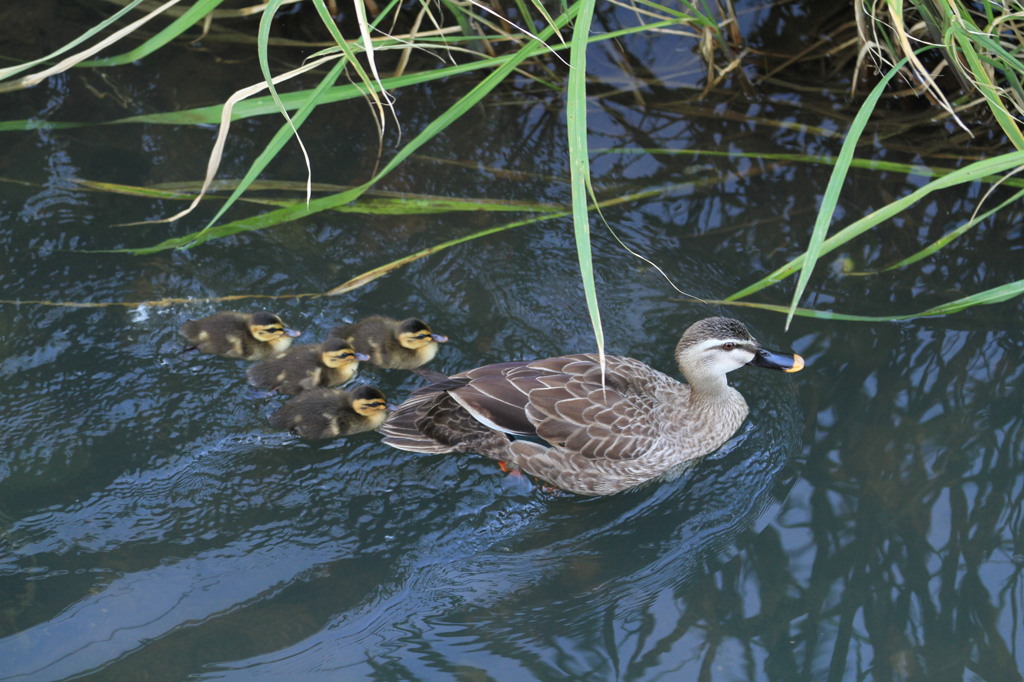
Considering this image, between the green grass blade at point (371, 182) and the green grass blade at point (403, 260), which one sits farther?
the green grass blade at point (403, 260)

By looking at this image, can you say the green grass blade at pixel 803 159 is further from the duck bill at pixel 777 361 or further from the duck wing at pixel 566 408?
the duck wing at pixel 566 408

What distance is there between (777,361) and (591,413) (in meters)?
0.69

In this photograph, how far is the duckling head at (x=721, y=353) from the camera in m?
3.25

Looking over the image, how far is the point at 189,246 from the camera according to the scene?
401 cm

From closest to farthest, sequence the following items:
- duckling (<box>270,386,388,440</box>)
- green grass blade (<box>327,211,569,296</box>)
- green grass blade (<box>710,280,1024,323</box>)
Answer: green grass blade (<box>710,280,1024,323</box>)
duckling (<box>270,386,388,440</box>)
green grass blade (<box>327,211,569,296</box>)

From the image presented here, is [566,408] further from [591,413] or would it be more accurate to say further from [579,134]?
[579,134]

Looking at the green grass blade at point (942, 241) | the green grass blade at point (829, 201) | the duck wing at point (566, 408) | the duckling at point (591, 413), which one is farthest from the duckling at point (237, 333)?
the green grass blade at point (942, 241)

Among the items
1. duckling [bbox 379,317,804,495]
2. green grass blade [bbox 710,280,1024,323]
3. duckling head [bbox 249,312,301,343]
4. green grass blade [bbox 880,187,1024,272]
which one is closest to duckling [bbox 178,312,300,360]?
duckling head [bbox 249,312,301,343]

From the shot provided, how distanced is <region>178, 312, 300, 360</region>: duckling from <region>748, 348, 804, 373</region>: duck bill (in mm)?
1802

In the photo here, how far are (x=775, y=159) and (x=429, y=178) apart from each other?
5.43ft

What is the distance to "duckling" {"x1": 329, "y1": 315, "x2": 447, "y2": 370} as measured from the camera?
3.58 metres

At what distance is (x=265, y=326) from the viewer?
3518mm

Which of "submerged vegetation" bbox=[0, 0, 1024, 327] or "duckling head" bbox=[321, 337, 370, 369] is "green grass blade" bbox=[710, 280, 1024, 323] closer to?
"submerged vegetation" bbox=[0, 0, 1024, 327]

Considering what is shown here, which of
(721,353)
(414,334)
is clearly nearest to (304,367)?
(414,334)
